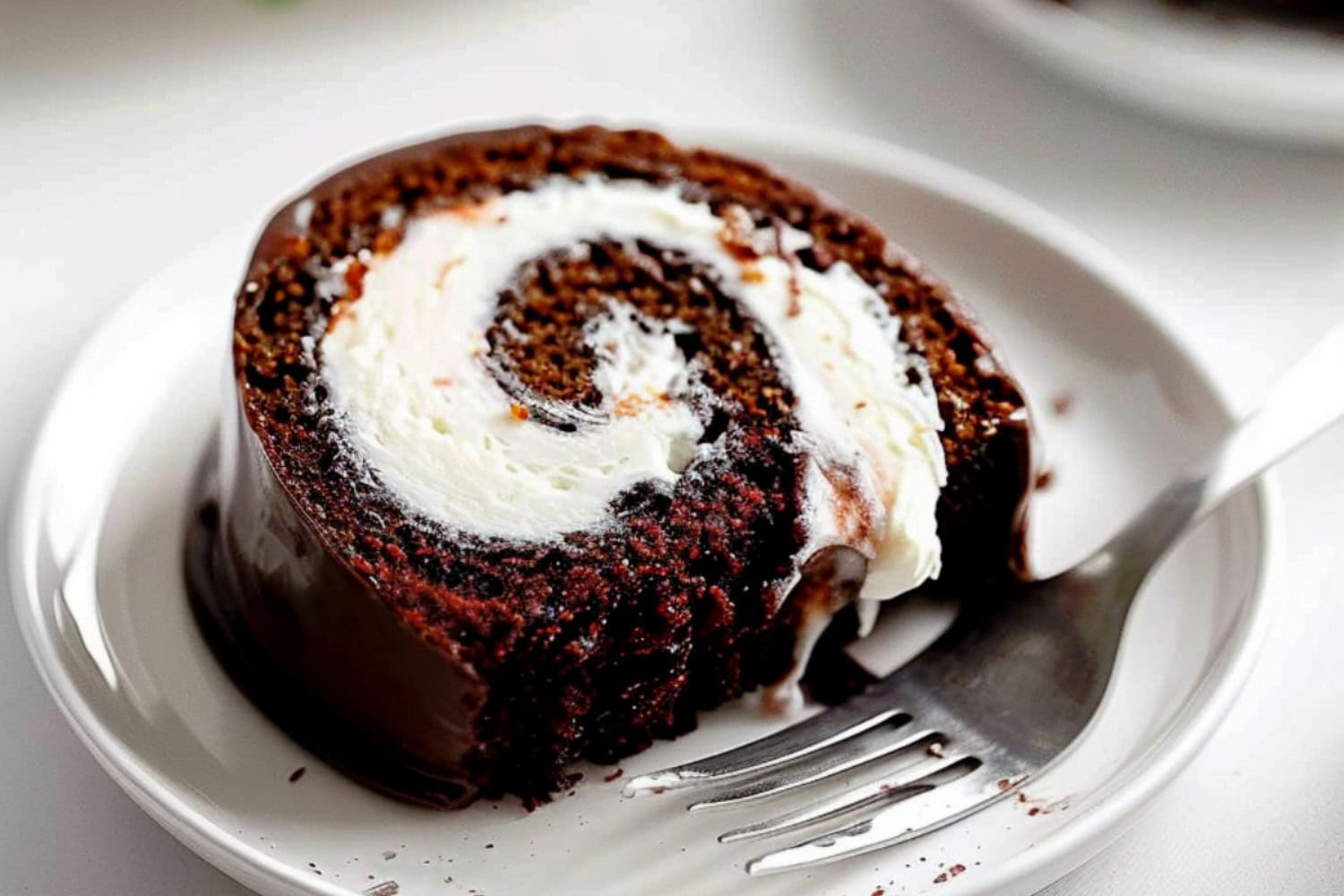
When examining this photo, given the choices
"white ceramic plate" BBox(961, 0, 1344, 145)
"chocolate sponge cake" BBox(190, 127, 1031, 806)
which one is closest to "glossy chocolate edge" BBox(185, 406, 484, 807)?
"chocolate sponge cake" BBox(190, 127, 1031, 806)

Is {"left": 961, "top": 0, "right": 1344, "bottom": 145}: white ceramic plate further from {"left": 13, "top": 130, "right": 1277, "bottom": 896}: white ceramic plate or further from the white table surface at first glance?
{"left": 13, "top": 130, "right": 1277, "bottom": 896}: white ceramic plate

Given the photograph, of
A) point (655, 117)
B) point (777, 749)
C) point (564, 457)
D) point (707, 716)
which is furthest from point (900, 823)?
point (655, 117)

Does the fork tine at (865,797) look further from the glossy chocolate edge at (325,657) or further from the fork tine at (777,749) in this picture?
the glossy chocolate edge at (325,657)

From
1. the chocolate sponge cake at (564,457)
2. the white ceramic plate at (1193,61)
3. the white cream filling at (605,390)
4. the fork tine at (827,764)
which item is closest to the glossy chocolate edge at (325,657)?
the chocolate sponge cake at (564,457)

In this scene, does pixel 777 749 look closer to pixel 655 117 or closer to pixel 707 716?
pixel 707 716

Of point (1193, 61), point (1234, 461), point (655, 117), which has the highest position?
point (1193, 61)

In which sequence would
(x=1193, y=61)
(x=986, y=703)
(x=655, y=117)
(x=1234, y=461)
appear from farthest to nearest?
1. (x=1193, y=61)
2. (x=655, y=117)
3. (x=1234, y=461)
4. (x=986, y=703)

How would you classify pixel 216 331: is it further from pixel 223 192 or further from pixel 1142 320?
pixel 1142 320
